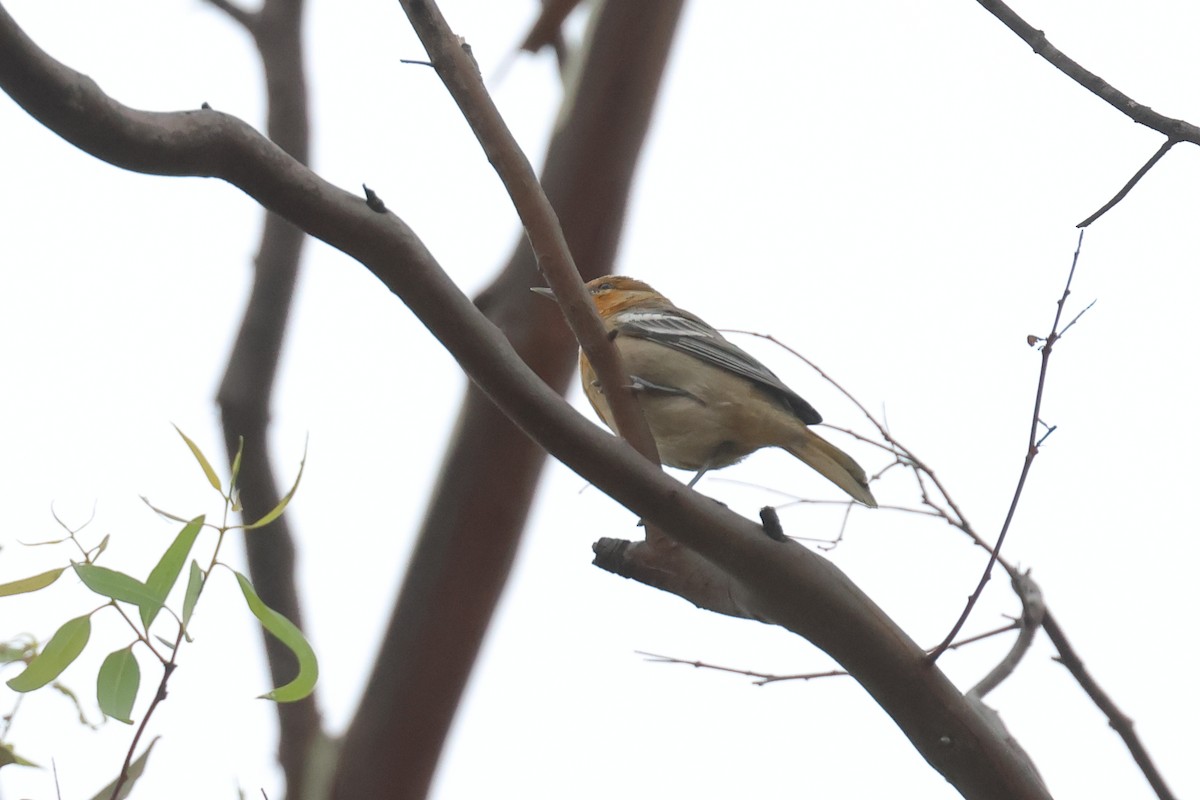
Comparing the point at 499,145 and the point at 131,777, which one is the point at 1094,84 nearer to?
the point at 499,145

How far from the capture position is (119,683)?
1186 mm

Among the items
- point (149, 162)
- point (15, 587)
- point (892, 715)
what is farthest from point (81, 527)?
point (892, 715)

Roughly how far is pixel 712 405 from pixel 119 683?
5.37 feet

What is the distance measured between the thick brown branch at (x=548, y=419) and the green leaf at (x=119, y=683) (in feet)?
1.66

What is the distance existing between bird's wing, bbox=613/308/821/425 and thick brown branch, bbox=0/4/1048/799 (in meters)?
1.37

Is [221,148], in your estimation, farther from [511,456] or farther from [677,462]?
[677,462]

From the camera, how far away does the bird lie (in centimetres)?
258

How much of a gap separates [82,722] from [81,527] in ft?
0.87

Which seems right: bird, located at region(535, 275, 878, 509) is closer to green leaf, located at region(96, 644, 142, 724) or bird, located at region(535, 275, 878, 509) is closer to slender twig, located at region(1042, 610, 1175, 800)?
slender twig, located at region(1042, 610, 1175, 800)

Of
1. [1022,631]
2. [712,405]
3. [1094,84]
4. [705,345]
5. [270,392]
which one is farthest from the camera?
[705,345]

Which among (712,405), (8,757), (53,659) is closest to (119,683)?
(53,659)

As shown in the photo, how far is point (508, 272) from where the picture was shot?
1957 millimetres

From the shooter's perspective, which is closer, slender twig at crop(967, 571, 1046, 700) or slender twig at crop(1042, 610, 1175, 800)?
slender twig at crop(1042, 610, 1175, 800)

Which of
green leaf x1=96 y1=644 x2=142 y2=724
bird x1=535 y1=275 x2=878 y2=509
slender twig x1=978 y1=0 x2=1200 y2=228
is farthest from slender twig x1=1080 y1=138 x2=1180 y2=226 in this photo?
green leaf x1=96 y1=644 x2=142 y2=724
